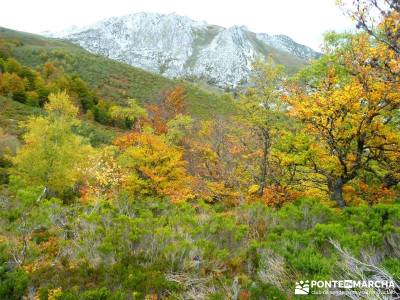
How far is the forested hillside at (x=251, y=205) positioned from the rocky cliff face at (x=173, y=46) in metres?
136

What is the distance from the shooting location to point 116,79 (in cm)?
6850

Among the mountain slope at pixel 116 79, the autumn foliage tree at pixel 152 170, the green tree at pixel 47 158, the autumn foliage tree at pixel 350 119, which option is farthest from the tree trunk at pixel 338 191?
the mountain slope at pixel 116 79

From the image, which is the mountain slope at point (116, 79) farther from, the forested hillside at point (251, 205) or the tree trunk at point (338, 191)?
the tree trunk at point (338, 191)

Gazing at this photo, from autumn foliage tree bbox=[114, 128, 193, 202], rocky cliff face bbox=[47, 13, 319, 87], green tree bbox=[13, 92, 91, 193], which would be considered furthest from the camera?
rocky cliff face bbox=[47, 13, 319, 87]

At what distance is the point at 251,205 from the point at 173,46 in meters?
181

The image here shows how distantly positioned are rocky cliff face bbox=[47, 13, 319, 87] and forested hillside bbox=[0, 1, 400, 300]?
135883 mm

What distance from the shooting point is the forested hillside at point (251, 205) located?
5.31m

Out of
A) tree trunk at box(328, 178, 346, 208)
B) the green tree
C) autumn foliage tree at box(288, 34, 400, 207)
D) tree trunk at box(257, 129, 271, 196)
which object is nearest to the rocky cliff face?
the green tree

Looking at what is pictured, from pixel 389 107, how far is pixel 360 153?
1674 millimetres

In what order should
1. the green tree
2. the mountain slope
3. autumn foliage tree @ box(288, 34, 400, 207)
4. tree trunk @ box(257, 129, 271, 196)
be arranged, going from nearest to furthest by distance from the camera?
1. autumn foliage tree @ box(288, 34, 400, 207)
2. tree trunk @ box(257, 129, 271, 196)
3. the green tree
4. the mountain slope

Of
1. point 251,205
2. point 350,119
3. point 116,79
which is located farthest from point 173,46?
point 251,205

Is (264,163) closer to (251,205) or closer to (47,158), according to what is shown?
(251,205)

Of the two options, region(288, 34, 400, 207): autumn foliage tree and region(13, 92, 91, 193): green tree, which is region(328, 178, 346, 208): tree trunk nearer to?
region(288, 34, 400, 207): autumn foliage tree

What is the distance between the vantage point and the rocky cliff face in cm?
16362
